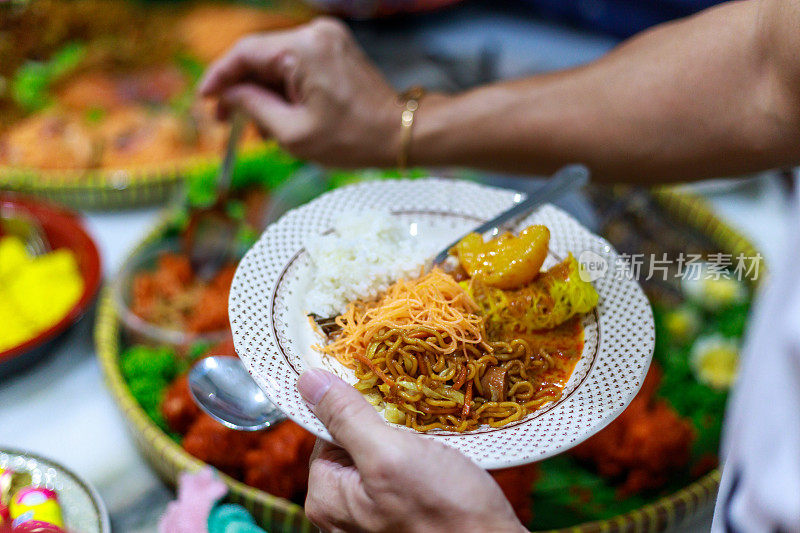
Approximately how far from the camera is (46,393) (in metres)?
1.81

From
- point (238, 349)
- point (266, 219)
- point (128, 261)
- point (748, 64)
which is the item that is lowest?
point (128, 261)

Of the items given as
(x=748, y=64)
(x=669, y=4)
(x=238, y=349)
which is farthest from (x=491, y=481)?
(x=669, y=4)

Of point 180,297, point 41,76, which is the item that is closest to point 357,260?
point 180,297

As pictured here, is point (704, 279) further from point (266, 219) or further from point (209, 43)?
point (209, 43)

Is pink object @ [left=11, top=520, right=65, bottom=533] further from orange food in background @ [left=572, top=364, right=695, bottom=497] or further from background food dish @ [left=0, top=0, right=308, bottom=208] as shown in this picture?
background food dish @ [left=0, top=0, right=308, bottom=208]

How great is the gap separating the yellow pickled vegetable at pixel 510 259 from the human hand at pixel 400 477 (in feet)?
1.13

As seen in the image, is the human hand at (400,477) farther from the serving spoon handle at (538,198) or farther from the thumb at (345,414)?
the serving spoon handle at (538,198)

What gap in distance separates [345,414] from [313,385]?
0.23 feet

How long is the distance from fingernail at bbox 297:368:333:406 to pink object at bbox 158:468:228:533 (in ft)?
1.83

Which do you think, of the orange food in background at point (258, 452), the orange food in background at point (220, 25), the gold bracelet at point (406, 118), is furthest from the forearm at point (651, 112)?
the orange food in background at point (220, 25)

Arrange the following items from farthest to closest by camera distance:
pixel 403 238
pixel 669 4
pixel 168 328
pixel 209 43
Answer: pixel 209 43 → pixel 669 4 → pixel 168 328 → pixel 403 238

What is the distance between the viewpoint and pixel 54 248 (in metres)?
2.18

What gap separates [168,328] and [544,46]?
2.37 metres

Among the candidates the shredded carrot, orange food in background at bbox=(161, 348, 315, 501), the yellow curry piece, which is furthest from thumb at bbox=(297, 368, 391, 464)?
the yellow curry piece
